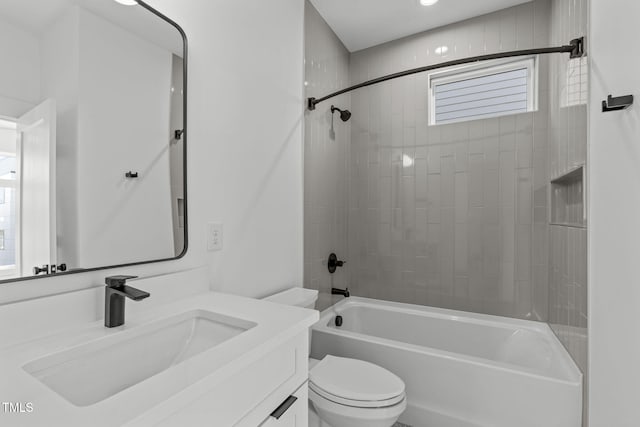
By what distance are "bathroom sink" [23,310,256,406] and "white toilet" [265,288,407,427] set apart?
0.66 meters

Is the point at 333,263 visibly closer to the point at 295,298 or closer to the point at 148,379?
the point at 295,298

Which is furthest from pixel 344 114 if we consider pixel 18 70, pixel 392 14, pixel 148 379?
pixel 148 379

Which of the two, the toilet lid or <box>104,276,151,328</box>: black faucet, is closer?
<box>104,276,151,328</box>: black faucet

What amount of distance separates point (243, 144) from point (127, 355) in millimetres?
1011

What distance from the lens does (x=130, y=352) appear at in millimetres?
811

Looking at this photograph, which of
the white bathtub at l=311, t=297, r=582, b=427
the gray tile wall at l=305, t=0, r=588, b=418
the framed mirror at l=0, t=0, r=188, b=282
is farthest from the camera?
the gray tile wall at l=305, t=0, r=588, b=418

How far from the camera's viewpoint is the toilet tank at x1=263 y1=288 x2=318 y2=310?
1.59 m

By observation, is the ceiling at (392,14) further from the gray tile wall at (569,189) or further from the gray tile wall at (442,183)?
the gray tile wall at (569,189)

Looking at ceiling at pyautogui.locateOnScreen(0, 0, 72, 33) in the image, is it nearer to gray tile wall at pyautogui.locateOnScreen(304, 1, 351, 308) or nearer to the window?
gray tile wall at pyautogui.locateOnScreen(304, 1, 351, 308)

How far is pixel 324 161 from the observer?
2.31 meters

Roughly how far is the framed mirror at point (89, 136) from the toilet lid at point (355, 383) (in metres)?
0.87

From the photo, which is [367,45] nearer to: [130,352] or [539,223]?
[539,223]

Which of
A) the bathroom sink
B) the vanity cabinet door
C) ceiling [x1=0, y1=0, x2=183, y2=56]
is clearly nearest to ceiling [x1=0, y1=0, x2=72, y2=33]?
ceiling [x1=0, y1=0, x2=183, y2=56]

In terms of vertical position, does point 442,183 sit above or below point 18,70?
below
